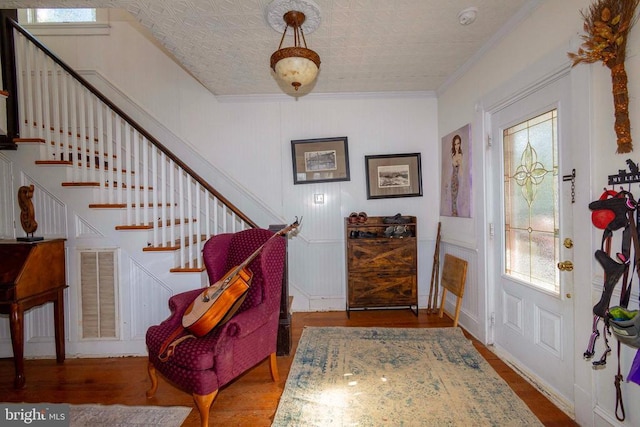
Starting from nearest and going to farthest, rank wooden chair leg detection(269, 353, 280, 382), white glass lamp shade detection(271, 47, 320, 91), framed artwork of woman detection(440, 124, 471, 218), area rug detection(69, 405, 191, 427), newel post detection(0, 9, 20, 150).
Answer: area rug detection(69, 405, 191, 427), white glass lamp shade detection(271, 47, 320, 91), wooden chair leg detection(269, 353, 280, 382), newel post detection(0, 9, 20, 150), framed artwork of woman detection(440, 124, 471, 218)

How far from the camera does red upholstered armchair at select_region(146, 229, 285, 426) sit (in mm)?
1824

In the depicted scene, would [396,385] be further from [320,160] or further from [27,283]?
[27,283]

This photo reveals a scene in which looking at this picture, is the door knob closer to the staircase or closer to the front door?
the front door

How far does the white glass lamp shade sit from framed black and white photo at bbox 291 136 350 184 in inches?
70.5

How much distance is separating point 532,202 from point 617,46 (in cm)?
109

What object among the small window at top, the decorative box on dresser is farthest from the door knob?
the small window at top

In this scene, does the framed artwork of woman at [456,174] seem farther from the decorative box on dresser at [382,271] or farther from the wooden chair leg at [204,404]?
the wooden chair leg at [204,404]

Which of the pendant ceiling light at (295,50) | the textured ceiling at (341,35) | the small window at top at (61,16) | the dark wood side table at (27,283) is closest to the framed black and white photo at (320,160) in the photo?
the textured ceiling at (341,35)

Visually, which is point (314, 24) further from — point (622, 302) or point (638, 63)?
point (622, 302)

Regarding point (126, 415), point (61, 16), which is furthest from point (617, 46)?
point (61, 16)

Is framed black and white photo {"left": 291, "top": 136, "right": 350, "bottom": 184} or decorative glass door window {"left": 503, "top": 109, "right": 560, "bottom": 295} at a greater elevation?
framed black and white photo {"left": 291, "top": 136, "right": 350, "bottom": 184}

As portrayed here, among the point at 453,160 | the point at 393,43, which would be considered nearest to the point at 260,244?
the point at 393,43

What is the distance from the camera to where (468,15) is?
2.26 metres

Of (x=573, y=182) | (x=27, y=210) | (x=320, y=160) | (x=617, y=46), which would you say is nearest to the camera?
(x=617, y=46)
